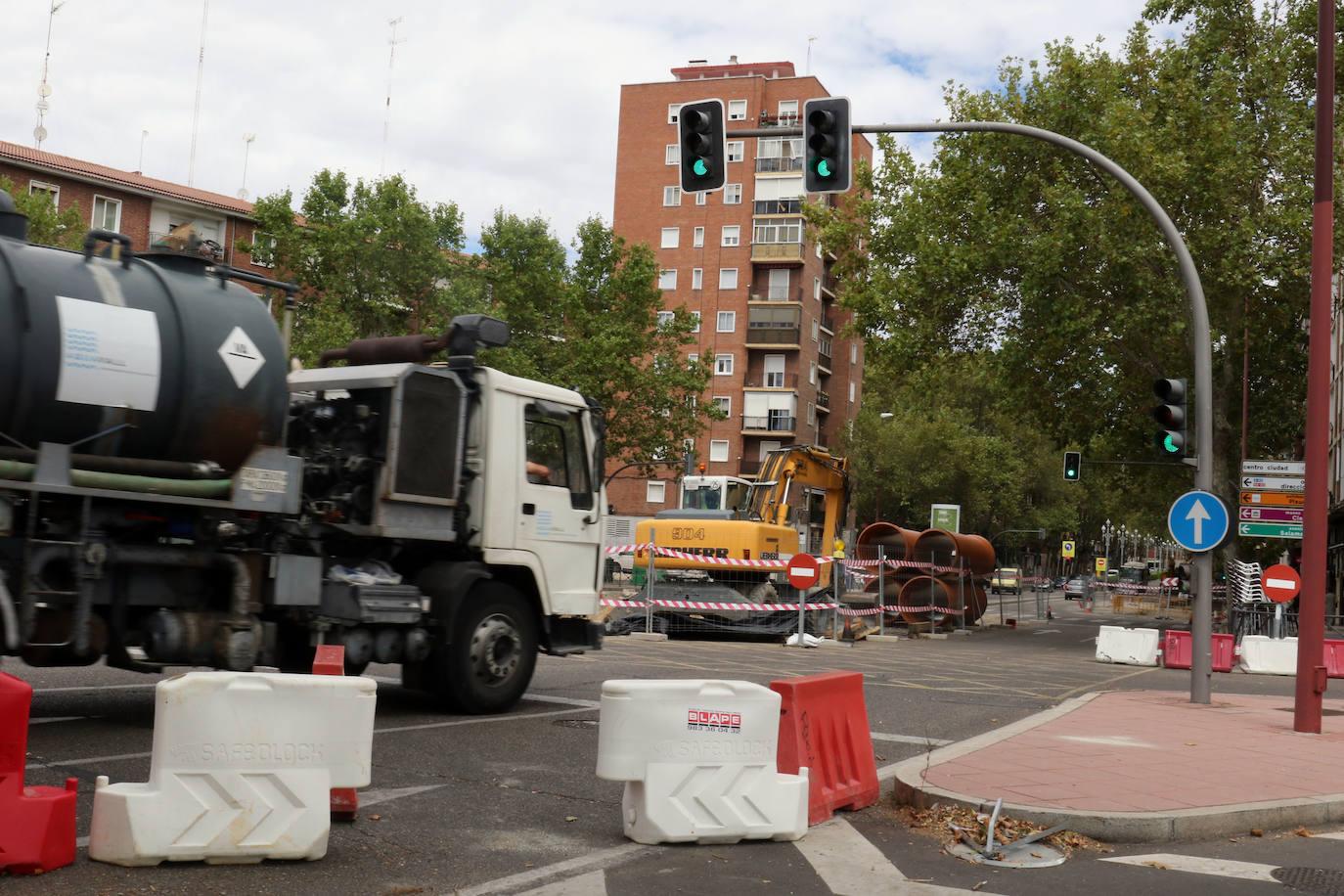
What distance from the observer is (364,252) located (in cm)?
4975

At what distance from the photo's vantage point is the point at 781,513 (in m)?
25.7

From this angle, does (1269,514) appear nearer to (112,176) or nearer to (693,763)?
(693,763)

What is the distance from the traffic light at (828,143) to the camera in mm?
12797

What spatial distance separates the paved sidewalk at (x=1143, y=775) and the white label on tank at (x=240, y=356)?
4600mm

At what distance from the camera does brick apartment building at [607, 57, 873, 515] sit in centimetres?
6788

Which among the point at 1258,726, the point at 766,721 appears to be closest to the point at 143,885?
the point at 766,721

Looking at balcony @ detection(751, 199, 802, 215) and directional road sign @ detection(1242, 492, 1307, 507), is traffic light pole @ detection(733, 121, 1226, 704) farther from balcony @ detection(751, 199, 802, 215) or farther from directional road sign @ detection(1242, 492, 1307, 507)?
balcony @ detection(751, 199, 802, 215)

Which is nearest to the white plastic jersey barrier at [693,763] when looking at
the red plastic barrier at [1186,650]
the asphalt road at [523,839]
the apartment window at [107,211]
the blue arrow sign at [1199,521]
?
the asphalt road at [523,839]

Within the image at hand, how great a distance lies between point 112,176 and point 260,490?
50.2 meters

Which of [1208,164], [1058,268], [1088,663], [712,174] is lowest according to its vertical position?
[1088,663]

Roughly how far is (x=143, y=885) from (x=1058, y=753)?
5.91 meters

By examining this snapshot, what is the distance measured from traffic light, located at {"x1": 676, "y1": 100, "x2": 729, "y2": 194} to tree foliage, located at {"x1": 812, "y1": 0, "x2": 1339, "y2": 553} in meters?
16.4

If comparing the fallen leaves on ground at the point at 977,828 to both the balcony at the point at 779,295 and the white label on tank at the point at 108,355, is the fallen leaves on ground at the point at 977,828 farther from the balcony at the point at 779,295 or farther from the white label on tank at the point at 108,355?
the balcony at the point at 779,295

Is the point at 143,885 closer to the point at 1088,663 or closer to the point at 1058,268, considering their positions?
the point at 1088,663
